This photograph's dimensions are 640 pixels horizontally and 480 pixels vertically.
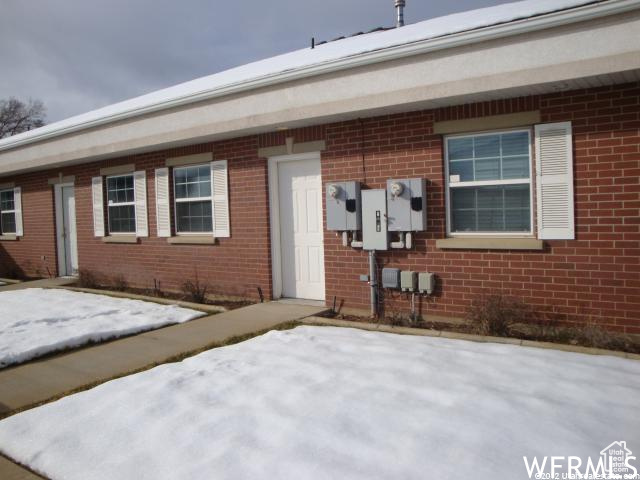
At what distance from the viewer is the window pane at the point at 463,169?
678 cm

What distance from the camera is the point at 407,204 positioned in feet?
22.8

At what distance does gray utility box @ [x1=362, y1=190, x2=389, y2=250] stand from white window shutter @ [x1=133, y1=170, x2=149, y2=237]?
5463 millimetres

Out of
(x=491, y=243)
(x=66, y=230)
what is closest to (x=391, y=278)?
(x=491, y=243)

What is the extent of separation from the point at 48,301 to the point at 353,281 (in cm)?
578

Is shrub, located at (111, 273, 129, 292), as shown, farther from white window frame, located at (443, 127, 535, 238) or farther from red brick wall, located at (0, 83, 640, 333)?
white window frame, located at (443, 127, 535, 238)

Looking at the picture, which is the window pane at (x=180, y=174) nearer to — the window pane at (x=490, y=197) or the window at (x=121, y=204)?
the window at (x=121, y=204)

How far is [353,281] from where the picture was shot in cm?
775

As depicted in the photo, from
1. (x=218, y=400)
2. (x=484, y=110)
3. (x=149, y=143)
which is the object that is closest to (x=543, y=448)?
(x=218, y=400)

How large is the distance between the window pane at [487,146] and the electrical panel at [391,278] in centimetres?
190

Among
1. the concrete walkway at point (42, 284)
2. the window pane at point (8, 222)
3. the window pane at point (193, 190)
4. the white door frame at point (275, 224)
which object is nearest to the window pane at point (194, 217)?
the window pane at point (193, 190)

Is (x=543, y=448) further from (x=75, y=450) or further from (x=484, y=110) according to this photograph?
(x=484, y=110)

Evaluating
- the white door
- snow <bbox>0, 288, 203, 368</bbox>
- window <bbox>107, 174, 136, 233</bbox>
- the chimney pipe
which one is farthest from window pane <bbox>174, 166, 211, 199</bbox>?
the chimney pipe

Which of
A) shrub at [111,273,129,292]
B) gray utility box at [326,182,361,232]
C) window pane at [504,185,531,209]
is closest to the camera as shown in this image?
window pane at [504,185,531,209]

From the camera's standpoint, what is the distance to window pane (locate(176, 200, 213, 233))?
9797mm
